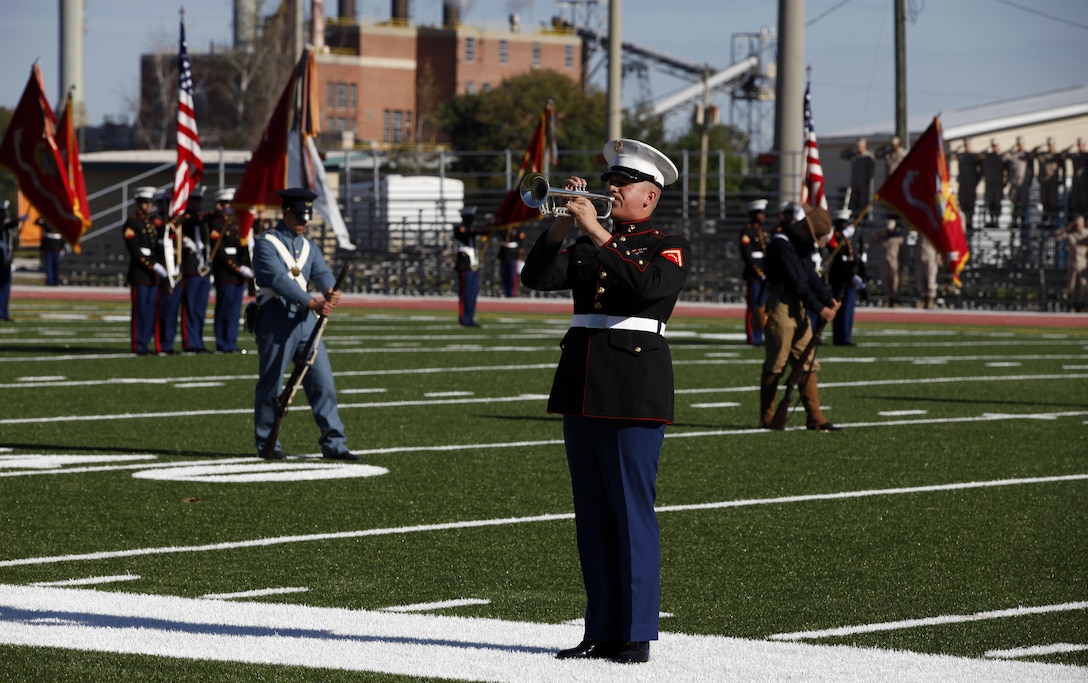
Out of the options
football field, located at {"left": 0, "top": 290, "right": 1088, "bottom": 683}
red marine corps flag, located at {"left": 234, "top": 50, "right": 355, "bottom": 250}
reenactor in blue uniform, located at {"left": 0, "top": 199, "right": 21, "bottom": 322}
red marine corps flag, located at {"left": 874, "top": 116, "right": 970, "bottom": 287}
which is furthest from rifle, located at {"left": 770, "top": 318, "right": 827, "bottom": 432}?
reenactor in blue uniform, located at {"left": 0, "top": 199, "right": 21, "bottom": 322}

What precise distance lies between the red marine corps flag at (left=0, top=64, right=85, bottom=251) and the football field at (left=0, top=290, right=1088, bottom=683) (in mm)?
6642

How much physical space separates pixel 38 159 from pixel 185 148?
137 inches

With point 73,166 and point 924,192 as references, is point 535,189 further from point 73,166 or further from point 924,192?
point 73,166

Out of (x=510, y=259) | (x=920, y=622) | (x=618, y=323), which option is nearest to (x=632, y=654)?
(x=618, y=323)

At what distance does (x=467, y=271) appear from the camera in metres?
26.7

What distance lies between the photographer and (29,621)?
6902 millimetres

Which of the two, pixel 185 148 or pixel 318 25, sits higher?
pixel 318 25

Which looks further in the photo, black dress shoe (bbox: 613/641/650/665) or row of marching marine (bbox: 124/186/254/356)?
row of marching marine (bbox: 124/186/254/356)

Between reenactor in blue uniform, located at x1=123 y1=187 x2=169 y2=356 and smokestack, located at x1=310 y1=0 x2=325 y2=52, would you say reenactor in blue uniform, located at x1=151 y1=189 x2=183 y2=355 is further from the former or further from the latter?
smokestack, located at x1=310 y1=0 x2=325 y2=52

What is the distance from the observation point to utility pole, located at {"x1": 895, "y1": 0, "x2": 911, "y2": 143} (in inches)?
1446

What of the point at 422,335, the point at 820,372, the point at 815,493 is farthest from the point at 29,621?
the point at 422,335

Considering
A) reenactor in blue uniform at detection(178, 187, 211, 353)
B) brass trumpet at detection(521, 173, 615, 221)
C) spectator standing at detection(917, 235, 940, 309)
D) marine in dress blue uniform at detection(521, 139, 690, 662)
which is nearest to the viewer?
brass trumpet at detection(521, 173, 615, 221)

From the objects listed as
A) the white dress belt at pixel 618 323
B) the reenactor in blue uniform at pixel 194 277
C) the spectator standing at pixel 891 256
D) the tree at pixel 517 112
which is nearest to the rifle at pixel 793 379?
the white dress belt at pixel 618 323

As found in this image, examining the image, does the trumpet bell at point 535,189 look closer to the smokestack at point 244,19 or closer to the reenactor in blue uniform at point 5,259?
the reenactor in blue uniform at point 5,259
